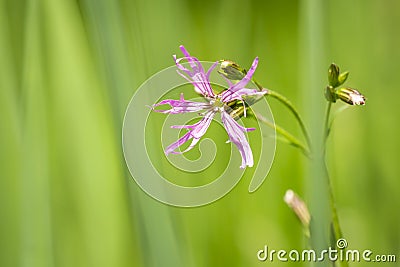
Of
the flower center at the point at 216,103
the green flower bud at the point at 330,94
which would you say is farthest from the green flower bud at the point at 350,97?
the flower center at the point at 216,103

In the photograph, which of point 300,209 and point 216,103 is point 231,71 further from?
point 300,209

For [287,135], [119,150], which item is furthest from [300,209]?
[119,150]

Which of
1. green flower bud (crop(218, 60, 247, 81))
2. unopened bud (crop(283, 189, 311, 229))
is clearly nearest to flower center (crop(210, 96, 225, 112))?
green flower bud (crop(218, 60, 247, 81))

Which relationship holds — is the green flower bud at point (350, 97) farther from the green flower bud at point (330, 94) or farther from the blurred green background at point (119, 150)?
the blurred green background at point (119, 150)

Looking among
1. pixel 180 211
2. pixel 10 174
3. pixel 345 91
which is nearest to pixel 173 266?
pixel 345 91

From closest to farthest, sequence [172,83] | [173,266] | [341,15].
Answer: [173,266]
[172,83]
[341,15]

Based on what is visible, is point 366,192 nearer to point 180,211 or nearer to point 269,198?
point 269,198

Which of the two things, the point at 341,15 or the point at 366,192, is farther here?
the point at 341,15

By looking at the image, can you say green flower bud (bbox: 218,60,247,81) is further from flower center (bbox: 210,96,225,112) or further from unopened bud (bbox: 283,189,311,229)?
unopened bud (bbox: 283,189,311,229)
